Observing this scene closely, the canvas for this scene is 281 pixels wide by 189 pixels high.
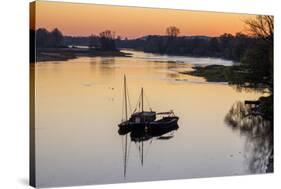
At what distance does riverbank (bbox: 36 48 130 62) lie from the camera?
854 centimetres

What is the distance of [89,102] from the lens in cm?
881

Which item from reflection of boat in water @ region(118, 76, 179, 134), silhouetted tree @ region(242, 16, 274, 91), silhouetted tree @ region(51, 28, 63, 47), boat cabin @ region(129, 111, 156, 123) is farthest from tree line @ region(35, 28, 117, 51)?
silhouetted tree @ region(242, 16, 274, 91)

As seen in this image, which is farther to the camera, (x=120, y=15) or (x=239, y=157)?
(x=239, y=157)

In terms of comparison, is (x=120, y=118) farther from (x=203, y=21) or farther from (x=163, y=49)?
(x=203, y=21)

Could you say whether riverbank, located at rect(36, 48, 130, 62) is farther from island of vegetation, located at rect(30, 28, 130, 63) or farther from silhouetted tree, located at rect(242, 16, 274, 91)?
silhouetted tree, located at rect(242, 16, 274, 91)

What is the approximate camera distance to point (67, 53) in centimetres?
880

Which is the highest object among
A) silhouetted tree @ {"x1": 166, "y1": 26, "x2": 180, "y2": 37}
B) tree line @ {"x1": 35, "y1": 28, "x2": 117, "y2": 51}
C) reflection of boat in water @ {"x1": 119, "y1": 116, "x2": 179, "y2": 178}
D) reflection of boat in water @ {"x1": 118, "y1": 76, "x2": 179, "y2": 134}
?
silhouetted tree @ {"x1": 166, "y1": 26, "x2": 180, "y2": 37}

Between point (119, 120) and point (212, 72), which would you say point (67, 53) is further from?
point (212, 72)

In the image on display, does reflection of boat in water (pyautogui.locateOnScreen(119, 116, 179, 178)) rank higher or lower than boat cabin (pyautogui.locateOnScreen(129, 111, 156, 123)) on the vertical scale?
lower

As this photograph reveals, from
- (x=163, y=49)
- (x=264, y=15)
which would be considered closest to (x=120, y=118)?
(x=163, y=49)

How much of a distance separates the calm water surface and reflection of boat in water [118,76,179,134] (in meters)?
0.07

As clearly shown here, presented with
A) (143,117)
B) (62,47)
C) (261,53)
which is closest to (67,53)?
(62,47)

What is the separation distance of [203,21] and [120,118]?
5.74 feet

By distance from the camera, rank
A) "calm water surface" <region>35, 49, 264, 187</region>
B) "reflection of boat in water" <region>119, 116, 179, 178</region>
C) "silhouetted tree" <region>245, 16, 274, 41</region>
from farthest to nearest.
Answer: "silhouetted tree" <region>245, 16, 274, 41</region>
"reflection of boat in water" <region>119, 116, 179, 178</region>
"calm water surface" <region>35, 49, 264, 187</region>
